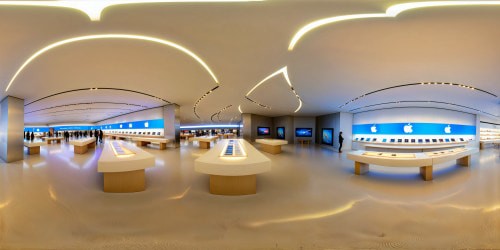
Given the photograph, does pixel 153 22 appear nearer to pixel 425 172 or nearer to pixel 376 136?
pixel 425 172

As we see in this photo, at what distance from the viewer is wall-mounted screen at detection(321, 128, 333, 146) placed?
16.4 m

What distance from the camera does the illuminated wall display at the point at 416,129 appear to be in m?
12.3

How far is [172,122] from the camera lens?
1291cm

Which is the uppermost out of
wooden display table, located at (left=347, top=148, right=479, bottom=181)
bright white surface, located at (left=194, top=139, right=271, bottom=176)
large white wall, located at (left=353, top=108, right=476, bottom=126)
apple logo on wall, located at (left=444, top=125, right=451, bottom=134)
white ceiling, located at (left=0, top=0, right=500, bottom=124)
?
white ceiling, located at (left=0, top=0, right=500, bottom=124)

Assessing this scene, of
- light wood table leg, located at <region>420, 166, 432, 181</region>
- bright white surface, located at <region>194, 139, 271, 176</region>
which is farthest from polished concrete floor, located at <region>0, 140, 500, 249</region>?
bright white surface, located at <region>194, 139, 271, 176</region>

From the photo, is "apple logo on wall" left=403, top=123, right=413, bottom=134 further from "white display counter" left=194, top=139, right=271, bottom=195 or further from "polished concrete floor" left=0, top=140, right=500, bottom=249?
"white display counter" left=194, top=139, right=271, bottom=195

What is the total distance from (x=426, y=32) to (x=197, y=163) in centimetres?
474

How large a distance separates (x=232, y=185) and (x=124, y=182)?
234 cm

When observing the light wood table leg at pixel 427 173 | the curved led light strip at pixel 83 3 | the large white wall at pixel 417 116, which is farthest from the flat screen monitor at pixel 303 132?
the curved led light strip at pixel 83 3

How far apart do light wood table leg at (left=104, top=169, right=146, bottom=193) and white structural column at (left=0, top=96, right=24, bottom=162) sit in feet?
25.1

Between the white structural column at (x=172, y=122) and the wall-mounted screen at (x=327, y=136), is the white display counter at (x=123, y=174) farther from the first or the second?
the wall-mounted screen at (x=327, y=136)

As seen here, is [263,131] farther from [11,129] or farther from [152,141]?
[11,129]

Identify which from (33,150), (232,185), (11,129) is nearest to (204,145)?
(11,129)

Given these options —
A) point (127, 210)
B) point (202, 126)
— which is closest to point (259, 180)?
point (127, 210)
